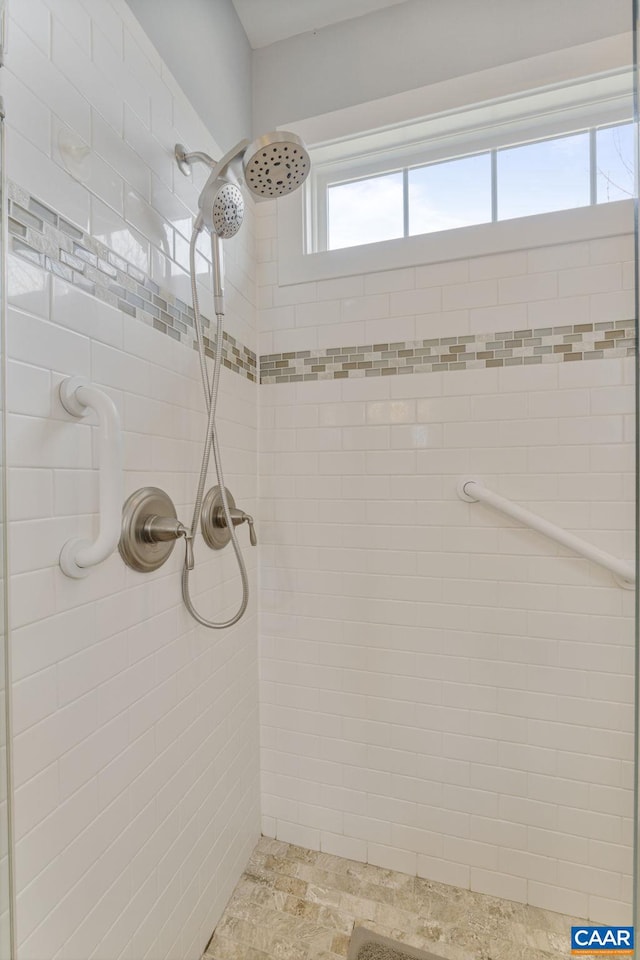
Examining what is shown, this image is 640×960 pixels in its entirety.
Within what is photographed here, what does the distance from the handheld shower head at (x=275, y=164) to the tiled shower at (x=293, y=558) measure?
22 centimetres

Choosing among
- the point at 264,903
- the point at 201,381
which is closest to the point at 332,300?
the point at 201,381

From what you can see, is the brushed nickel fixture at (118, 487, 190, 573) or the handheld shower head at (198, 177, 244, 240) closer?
the brushed nickel fixture at (118, 487, 190, 573)

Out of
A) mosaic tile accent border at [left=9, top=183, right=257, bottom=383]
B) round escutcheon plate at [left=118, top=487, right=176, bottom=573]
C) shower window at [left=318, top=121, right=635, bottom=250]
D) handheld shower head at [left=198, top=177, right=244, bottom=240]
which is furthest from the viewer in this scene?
shower window at [left=318, top=121, right=635, bottom=250]

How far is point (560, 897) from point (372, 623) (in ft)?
3.00

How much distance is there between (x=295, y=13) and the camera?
4.80 ft

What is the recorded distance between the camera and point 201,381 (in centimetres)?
123

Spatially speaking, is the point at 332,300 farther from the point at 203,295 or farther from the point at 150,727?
the point at 150,727

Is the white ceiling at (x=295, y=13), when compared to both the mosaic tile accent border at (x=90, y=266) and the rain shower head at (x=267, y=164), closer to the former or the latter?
the rain shower head at (x=267, y=164)

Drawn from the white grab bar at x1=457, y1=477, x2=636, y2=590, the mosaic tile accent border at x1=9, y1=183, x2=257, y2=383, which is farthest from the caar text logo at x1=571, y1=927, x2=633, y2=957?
the mosaic tile accent border at x1=9, y1=183, x2=257, y2=383

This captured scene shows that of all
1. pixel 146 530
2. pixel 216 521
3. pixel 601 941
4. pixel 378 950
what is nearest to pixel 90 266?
pixel 146 530

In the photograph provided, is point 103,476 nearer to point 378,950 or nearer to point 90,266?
point 90,266

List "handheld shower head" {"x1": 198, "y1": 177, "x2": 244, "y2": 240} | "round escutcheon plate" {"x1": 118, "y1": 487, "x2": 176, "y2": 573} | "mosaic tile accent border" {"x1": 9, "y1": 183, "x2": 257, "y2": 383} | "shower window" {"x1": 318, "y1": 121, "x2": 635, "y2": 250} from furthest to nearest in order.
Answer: "shower window" {"x1": 318, "y1": 121, "x2": 635, "y2": 250} → "handheld shower head" {"x1": 198, "y1": 177, "x2": 244, "y2": 240} → "round escutcheon plate" {"x1": 118, "y1": 487, "x2": 176, "y2": 573} → "mosaic tile accent border" {"x1": 9, "y1": 183, "x2": 257, "y2": 383}

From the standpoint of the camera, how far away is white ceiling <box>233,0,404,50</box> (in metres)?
→ 1.43

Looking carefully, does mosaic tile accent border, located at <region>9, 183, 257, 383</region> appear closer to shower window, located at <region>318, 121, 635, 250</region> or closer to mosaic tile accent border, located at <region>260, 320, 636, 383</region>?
mosaic tile accent border, located at <region>260, 320, 636, 383</region>
